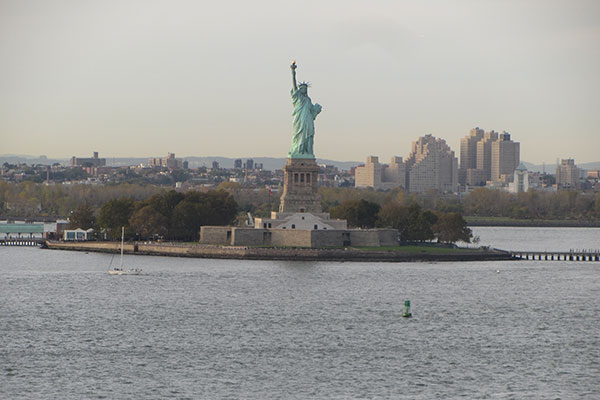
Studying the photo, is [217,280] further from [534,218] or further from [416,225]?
[534,218]

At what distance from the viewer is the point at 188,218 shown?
98.8 metres

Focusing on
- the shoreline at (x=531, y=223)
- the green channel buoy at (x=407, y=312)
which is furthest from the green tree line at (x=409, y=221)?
the shoreline at (x=531, y=223)

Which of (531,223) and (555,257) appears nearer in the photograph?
(555,257)

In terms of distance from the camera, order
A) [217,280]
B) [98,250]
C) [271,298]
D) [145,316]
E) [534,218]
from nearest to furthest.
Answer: [145,316] < [271,298] < [217,280] < [98,250] < [534,218]

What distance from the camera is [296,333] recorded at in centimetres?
5272

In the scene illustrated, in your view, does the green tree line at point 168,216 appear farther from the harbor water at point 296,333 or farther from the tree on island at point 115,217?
the harbor water at point 296,333

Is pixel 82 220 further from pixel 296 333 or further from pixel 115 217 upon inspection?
pixel 296 333

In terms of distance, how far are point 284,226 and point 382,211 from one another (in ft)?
47.9

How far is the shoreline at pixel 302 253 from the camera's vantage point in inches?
3457

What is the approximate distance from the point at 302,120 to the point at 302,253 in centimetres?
1157

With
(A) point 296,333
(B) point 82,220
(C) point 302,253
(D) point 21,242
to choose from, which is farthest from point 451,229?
(A) point 296,333

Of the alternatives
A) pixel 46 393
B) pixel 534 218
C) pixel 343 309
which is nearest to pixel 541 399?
pixel 46 393

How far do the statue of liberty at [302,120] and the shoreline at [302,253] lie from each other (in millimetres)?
9521

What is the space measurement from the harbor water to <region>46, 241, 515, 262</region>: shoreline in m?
5.39
